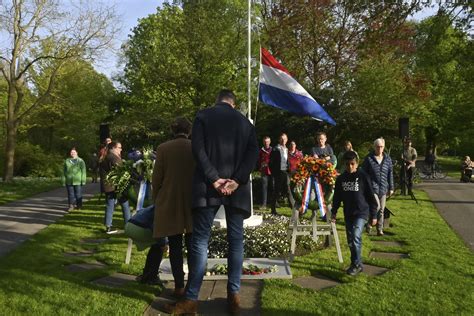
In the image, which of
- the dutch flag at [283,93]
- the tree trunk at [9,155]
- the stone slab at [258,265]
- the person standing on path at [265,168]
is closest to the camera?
the stone slab at [258,265]

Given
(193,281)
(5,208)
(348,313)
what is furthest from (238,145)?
(5,208)

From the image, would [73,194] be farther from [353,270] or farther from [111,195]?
[353,270]

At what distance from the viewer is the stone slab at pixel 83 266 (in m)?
6.42

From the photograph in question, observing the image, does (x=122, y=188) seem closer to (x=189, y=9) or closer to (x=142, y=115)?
(x=142, y=115)

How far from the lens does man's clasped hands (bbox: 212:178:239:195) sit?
4176mm

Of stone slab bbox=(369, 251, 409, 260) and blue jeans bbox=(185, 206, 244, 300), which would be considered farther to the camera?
stone slab bbox=(369, 251, 409, 260)

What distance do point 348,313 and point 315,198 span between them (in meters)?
2.97

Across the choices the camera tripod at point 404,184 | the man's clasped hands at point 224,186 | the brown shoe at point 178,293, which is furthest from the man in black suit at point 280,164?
the man's clasped hands at point 224,186

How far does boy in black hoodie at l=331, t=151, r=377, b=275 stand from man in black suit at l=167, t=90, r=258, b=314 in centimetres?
215

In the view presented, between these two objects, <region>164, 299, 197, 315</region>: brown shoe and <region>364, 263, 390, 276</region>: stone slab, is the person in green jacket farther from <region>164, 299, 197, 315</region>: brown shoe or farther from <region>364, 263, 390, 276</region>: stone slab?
<region>164, 299, 197, 315</region>: brown shoe

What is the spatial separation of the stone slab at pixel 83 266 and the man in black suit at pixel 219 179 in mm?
2419

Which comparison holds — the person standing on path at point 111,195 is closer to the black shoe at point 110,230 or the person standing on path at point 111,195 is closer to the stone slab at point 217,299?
the black shoe at point 110,230

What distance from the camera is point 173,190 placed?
4719 millimetres

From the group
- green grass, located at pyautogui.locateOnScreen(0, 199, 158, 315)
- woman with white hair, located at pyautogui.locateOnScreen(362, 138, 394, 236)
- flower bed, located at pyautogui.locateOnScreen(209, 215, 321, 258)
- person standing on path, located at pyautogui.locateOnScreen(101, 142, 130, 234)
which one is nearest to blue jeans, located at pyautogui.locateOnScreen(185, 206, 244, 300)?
green grass, located at pyautogui.locateOnScreen(0, 199, 158, 315)
